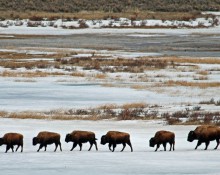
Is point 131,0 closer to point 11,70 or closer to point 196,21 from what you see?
point 196,21

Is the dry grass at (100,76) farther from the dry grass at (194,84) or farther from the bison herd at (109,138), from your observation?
the bison herd at (109,138)

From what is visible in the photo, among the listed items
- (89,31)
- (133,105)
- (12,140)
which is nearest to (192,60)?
(133,105)

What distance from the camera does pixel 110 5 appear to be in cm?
9931

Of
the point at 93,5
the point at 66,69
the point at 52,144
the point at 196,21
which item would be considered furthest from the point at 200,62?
the point at 93,5

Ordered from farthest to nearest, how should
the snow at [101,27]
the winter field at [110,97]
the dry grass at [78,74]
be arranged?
1. the snow at [101,27]
2. the dry grass at [78,74]
3. the winter field at [110,97]

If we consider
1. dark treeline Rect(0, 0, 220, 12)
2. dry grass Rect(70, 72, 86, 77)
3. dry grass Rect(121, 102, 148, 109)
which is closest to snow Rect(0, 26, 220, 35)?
dark treeline Rect(0, 0, 220, 12)

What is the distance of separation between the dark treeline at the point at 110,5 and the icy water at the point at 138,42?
28086mm

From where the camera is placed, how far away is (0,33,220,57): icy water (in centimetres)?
5297

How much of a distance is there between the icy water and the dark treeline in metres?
28.1

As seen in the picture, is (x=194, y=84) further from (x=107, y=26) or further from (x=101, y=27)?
(x=107, y=26)

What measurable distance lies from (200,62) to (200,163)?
1159 inches

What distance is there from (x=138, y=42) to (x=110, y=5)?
3988 centimetres

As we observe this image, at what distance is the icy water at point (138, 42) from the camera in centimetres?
5297

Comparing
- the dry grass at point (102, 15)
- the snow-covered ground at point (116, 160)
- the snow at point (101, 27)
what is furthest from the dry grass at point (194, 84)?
the dry grass at point (102, 15)
